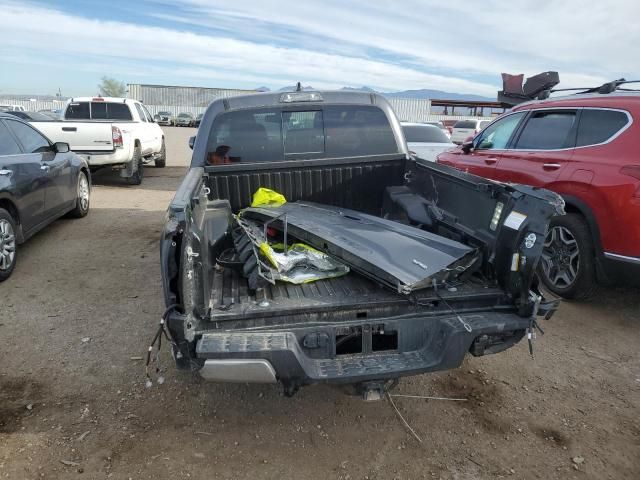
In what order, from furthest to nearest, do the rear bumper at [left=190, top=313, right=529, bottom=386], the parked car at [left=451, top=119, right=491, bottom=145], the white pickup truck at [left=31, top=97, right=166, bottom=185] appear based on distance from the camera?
the parked car at [left=451, top=119, right=491, bottom=145] < the white pickup truck at [left=31, top=97, right=166, bottom=185] < the rear bumper at [left=190, top=313, right=529, bottom=386]

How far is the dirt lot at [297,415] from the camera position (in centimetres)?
263

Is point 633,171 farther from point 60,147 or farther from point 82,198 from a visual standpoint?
point 82,198

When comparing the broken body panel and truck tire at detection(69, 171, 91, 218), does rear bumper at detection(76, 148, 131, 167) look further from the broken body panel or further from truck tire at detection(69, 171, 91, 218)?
the broken body panel

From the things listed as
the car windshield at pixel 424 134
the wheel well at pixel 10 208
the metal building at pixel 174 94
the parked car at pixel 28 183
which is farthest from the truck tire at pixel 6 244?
the metal building at pixel 174 94

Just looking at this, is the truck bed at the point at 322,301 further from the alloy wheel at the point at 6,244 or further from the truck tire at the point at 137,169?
the truck tire at the point at 137,169

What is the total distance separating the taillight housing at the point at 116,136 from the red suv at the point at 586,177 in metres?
7.93

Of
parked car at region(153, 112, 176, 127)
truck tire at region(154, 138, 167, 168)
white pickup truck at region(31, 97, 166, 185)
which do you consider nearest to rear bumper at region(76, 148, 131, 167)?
white pickup truck at region(31, 97, 166, 185)

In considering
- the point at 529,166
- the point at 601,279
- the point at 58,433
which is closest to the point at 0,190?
the point at 58,433

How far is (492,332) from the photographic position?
104 inches

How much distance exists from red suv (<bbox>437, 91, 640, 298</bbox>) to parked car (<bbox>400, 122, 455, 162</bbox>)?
14.6 feet

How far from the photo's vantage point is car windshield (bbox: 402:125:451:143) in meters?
11.0

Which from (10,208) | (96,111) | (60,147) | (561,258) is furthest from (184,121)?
(561,258)

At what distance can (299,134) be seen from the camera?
435 centimetres

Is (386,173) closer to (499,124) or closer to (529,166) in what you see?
(529,166)
